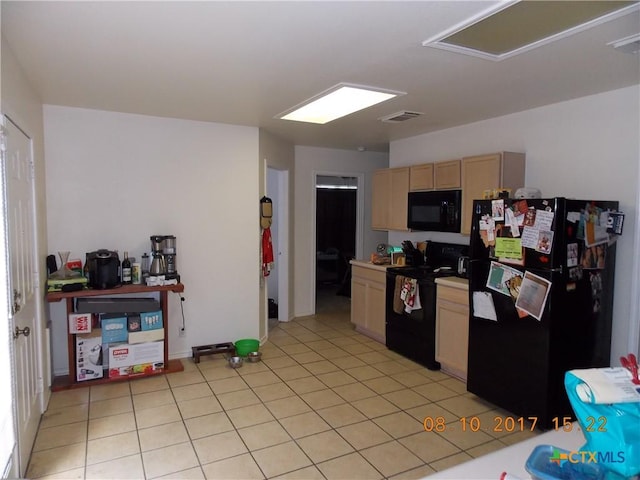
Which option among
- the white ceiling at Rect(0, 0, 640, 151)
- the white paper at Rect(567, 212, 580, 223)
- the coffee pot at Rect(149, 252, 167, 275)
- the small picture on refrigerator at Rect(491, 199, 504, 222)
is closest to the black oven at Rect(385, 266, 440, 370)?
the small picture on refrigerator at Rect(491, 199, 504, 222)

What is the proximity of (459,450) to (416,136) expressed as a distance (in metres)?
3.34

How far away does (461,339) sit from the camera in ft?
11.7

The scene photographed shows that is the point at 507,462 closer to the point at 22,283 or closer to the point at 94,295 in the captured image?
the point at 22,283

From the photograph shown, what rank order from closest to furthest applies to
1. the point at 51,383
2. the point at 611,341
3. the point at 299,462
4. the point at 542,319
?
the point at 299,462, the point at 542,319, the point at 611,341, the point at 51,383

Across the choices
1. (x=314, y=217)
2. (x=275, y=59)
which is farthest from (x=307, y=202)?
(x=275, y=59)

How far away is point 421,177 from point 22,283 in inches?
141

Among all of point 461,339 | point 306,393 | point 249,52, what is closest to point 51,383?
point 306,393

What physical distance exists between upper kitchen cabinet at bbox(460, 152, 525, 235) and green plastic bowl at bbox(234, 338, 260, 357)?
2321 mm

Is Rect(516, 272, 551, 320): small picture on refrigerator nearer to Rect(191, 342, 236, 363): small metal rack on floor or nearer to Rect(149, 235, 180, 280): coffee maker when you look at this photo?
Rect(191, 342, 236, 363): small metal rack on floor

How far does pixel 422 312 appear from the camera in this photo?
395 centimetres

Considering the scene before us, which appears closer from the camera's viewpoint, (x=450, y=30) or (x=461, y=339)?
(x=450, y=30)

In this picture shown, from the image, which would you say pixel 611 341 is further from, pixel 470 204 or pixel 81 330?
pixel 81 330

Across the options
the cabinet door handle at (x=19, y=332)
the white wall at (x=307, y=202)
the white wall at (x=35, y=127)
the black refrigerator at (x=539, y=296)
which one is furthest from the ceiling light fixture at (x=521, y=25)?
the white wall at (x=307, y=202)

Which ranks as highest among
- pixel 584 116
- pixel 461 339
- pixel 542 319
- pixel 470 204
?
pixel 584 116
